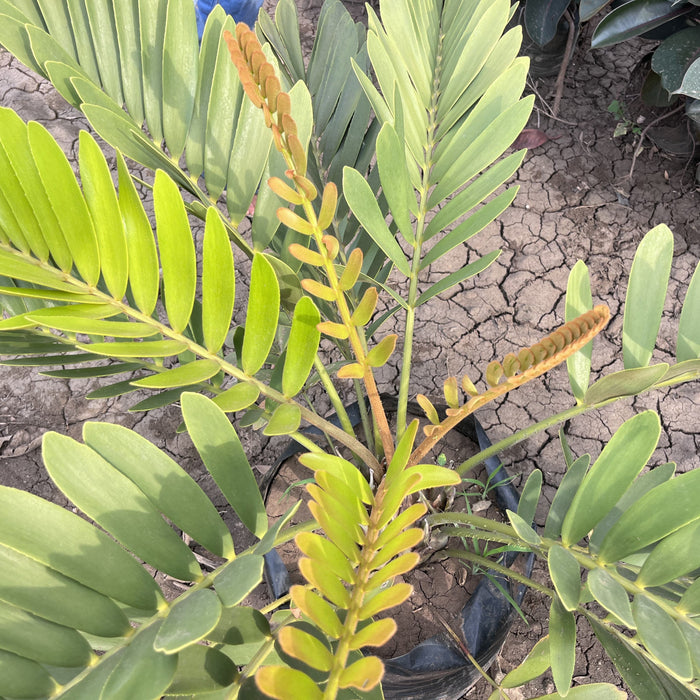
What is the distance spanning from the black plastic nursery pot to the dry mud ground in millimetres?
263

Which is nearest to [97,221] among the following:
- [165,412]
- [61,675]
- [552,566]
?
[61,675]

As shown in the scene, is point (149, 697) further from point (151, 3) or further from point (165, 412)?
point (165, 412)

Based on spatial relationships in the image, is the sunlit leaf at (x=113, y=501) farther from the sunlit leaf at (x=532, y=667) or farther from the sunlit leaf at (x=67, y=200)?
the sunlit leaf at (x=532, y=667)

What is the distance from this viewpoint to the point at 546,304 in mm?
1631

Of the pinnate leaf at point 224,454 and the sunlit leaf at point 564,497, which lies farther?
the sunlit leaf at point 564,497

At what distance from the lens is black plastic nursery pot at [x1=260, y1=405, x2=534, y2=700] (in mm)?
902

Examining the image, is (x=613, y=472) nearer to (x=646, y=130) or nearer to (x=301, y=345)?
(x=301, y=345)

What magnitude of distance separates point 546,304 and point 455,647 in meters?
0.97

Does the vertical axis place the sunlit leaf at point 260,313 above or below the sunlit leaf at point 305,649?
above

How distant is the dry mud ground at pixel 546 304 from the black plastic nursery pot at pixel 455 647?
0.26 meters

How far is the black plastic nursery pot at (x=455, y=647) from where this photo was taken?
902 millimetres

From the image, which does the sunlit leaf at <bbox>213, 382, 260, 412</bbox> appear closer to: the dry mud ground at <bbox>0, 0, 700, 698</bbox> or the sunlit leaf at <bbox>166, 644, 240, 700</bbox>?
the sunlit leaf at <bbox>166, 644, 240, 700</bbox>

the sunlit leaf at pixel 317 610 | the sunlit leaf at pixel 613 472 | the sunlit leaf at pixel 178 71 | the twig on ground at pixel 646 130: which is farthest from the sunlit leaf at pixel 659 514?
the twig on ground at pixel 646 130

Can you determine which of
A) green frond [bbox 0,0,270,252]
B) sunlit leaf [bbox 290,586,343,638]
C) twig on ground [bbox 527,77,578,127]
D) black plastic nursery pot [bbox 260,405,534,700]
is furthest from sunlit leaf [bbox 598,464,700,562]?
twig on ground [bbox 527,77,578,127]
